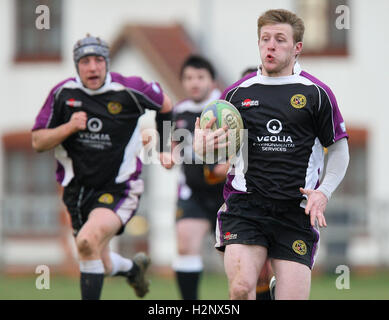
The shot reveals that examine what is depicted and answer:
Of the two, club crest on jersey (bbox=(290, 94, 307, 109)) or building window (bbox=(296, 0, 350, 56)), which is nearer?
club crest on jersey (bbox=(290, 94, 307, 109))

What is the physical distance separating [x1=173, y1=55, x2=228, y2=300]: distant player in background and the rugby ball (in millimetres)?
3414

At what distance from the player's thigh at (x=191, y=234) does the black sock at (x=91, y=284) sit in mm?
2091

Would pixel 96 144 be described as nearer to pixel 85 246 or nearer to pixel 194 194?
pixel 85 246

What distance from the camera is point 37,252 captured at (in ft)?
68.3

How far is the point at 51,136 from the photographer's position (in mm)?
8398

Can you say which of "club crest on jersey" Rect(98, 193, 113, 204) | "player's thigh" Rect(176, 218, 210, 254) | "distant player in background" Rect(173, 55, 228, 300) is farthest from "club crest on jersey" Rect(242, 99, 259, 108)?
"player's thigh" Rect(176, 218, 210, 254)

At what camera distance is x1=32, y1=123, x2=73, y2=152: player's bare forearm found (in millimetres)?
8367

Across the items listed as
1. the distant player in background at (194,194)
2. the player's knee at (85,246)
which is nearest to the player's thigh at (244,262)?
the player's knee at (85,246)

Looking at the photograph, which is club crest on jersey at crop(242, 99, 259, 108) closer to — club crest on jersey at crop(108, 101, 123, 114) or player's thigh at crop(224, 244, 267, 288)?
player's thigh at crop(224, 244, 267, 288)

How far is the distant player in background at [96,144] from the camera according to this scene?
27.7 feet

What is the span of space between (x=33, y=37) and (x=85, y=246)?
1506 cm

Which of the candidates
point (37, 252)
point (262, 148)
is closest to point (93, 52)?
point (262, 148)

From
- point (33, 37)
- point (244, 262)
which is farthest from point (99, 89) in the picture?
point (33, 37)

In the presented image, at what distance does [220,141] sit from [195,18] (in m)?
15.5
